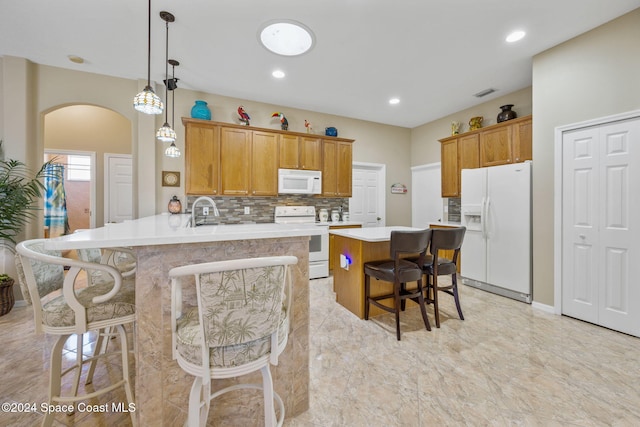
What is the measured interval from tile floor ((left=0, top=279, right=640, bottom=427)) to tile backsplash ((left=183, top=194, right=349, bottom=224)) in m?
2.23

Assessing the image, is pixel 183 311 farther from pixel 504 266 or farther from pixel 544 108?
pixel 544 108

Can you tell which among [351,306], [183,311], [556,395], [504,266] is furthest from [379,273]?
[504,266]

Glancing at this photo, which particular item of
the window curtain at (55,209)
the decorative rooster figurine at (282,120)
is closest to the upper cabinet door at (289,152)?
the decorative rooster figurine at (282,120)

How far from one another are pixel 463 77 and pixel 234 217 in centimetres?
394

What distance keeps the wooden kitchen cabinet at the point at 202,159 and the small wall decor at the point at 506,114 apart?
13.7ft

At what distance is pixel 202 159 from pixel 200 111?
2.35 ft

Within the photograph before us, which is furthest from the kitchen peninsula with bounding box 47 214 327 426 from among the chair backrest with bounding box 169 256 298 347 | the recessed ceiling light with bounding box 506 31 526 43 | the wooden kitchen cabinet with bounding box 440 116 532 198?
the wooden kitchen cabinet with bounding box 440 116 532 198

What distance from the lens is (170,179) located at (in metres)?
3.81

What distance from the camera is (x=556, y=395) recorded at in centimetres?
161

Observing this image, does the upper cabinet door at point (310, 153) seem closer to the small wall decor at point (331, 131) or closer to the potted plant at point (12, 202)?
the small wall decor at point (331, 131)

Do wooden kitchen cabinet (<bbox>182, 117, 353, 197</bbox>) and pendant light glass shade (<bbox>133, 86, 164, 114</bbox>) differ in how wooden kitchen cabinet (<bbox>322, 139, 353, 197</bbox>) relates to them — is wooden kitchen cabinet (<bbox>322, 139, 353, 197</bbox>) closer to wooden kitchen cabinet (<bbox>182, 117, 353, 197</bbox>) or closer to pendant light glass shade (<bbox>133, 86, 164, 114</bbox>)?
wooden kitchen cabinet (<bbox>182, 117, 353, 197</bbox>)

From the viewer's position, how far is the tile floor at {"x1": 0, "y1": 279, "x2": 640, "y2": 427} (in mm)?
1453

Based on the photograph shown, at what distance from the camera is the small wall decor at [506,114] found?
3.69 m

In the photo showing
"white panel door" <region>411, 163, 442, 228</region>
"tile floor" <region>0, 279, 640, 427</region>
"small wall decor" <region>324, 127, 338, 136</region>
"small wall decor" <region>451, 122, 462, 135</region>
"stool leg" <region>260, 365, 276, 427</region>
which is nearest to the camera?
"stool leg" <region>260, 365, 276, 427</region>
